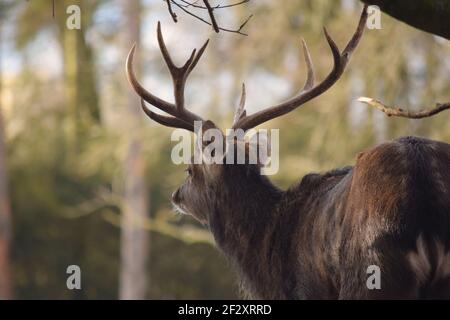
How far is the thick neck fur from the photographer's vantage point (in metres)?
7.05

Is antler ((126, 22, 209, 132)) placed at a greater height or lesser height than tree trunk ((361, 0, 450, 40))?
lesser

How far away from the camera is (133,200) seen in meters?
19.1

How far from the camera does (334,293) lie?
613 centimetres

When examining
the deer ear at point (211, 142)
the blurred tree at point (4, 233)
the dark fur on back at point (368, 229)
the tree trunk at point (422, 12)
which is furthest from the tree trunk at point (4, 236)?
the tree trunk at point (422, 12)

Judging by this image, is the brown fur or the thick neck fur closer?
the brown fur

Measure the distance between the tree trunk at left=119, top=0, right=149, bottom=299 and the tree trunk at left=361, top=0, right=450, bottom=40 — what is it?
43.6 ft

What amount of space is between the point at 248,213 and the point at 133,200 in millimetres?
12143

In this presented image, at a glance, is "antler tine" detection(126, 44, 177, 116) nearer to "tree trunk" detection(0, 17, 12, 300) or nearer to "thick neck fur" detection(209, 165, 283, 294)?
"thick neck fur" detection(209, 165, 283, 294)

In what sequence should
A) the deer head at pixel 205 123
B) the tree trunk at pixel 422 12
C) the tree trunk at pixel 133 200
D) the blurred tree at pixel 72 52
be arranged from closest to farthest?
the tree trunk at pixel 422 12, the deer head at pixel 205 123, the tree trunk at pixel 133 200, the blurred tree at pixel 72 52

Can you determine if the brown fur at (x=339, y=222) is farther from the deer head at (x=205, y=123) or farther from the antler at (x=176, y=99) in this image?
the antler at (x=176, y=99)

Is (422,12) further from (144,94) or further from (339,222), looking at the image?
(144,94)

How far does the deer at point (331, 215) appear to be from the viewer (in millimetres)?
5309

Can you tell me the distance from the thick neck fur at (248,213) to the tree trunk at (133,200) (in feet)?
36.5

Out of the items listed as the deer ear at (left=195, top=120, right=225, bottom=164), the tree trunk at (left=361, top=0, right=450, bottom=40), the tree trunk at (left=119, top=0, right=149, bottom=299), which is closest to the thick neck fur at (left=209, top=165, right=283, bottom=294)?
the deer ear at (left=195, top=120, right=225, bottom=164)
